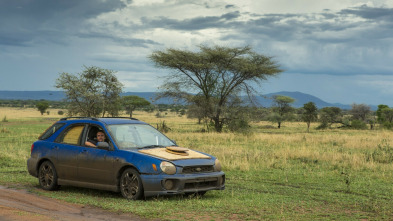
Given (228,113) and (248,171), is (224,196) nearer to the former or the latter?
(248,171)

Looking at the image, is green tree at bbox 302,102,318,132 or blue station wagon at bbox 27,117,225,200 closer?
blue station wagon at bbox 27,117,225,200

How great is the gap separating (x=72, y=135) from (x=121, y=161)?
190 centimetres

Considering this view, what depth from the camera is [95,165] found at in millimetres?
9953

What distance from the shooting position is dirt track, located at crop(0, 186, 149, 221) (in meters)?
7.63

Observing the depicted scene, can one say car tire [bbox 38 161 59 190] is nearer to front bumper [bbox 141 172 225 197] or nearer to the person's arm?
the person's arm

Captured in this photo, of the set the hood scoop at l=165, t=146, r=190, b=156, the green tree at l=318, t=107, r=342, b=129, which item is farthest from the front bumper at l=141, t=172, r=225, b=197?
the green tree at l=318, t=107, r=342, b=129

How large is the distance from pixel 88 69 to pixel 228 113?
38.2 feet

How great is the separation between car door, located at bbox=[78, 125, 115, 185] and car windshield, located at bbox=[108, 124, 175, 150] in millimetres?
262

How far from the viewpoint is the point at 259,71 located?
41.3 m

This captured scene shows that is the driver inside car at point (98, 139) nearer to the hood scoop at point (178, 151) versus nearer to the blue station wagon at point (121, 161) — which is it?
the blue station wagon at point (121, 161)

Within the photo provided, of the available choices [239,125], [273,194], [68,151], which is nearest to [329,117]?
[239,125]

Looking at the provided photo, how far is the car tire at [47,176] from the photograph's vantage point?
35.4 feet

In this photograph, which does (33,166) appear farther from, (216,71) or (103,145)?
(216,71)

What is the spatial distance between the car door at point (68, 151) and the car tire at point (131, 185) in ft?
4.70
